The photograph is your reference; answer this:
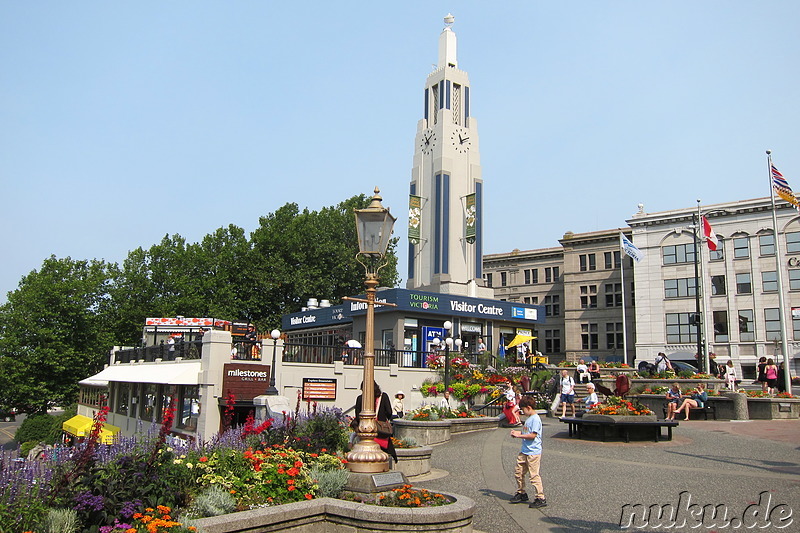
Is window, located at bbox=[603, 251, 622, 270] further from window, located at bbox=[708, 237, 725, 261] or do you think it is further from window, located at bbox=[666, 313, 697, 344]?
window, located at bbox=[708, 237, 725, 261]

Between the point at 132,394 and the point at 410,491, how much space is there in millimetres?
28654

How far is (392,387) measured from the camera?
2894 centimetres

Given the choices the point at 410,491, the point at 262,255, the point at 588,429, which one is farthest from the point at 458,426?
the point at 262,255

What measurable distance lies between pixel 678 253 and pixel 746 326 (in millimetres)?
8101

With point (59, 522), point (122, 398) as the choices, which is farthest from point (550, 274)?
point (59, 522)

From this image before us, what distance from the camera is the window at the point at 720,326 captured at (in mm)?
51375

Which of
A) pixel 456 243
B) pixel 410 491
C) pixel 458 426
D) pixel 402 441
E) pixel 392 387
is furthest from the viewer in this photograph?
pixel 456 243

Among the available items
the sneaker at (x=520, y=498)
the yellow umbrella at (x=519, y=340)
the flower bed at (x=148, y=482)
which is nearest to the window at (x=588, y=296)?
the yellow umbrella at (x=519, y=340)

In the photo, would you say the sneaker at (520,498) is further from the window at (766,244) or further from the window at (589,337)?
the window at (589,337)

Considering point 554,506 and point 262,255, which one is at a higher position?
point 262,255

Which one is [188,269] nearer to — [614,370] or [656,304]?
[614,370]

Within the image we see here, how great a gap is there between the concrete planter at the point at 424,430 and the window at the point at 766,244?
42943mm

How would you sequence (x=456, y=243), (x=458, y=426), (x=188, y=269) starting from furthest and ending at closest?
(x=188, y=269) < (x=456, y=243) < (x=458, y=426)

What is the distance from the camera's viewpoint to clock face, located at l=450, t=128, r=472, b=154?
143ft
